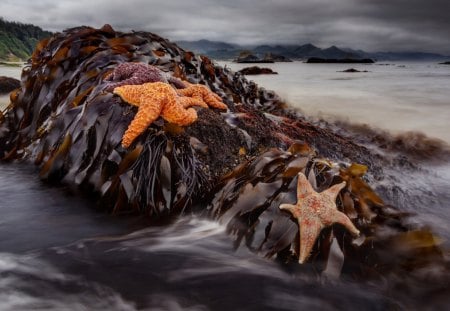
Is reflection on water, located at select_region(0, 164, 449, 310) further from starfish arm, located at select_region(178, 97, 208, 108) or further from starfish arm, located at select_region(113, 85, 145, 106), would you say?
starfish arm, located at select_region(178, 97, 208, 108)

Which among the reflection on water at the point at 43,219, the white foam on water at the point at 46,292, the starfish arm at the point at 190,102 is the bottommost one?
the white foam on water at the point at 46,292

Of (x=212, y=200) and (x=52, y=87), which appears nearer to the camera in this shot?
(x=212, y=200)

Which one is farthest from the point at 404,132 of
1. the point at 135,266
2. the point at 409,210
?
the point at 135,266

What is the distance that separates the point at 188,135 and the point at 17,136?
9.34ft

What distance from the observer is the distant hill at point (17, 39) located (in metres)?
67.2

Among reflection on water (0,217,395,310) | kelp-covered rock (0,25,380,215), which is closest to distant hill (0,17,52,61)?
kelp-covered rock (0,25,380,215)

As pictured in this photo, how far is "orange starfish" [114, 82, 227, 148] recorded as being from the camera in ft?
10.9

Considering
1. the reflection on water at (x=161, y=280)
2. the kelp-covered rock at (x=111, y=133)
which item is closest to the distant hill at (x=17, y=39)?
the kelp-covered rock at (x=111, y=133)

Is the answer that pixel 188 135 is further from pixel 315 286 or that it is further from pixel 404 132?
pixel 404 132

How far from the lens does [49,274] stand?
2527 mm

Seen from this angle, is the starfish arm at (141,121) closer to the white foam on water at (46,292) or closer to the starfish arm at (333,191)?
the white foam on water at (46,292)

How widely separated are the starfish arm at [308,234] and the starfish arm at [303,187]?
190 mm

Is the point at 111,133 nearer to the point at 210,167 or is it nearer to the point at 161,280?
the point at 210,167

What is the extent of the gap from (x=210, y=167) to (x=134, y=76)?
1.33 meters
